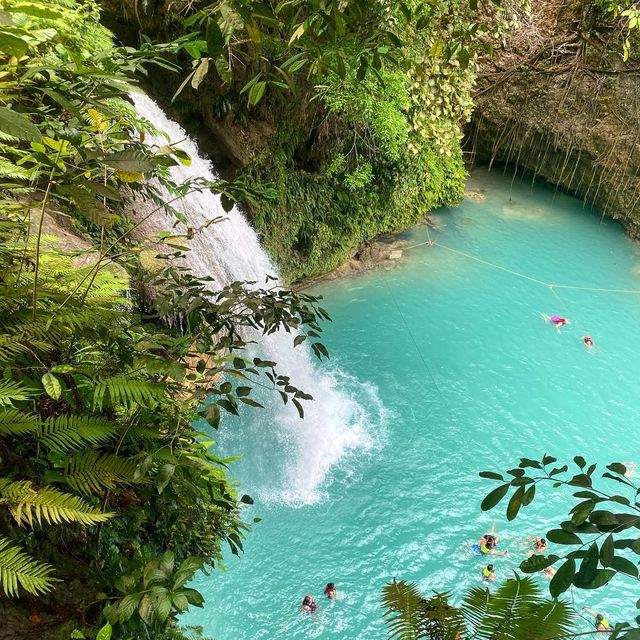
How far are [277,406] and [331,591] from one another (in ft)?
6.90

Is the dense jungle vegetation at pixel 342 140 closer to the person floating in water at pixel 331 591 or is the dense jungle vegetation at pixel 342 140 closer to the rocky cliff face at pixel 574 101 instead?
the rocky cliff face at pixel 574 101

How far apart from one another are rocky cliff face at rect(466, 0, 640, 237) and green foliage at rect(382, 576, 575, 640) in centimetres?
996

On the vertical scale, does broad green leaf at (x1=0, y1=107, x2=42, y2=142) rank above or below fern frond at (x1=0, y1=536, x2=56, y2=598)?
above

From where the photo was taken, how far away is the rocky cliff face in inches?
359

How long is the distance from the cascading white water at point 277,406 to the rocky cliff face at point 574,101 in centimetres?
641

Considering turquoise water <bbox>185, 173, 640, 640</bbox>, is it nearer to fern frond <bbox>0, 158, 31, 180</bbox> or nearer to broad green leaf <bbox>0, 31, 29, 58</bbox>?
fern frond <bbox>0, 158, 31, 180</bbox>

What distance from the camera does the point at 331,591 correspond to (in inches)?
166

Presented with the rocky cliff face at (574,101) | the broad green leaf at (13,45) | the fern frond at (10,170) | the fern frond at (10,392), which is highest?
the rocky cliff face at (574,101)

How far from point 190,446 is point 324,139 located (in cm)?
583

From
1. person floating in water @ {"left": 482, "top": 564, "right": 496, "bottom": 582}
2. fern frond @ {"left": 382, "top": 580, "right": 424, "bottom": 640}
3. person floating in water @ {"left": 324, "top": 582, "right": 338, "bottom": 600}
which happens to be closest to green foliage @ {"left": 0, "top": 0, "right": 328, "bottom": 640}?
fern frond @ {"left": 382, "top": 580, "right": 424, "bottom": 640}

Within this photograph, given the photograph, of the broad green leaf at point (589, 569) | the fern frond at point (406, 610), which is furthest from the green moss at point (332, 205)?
the broad green leaf at point (589, 569)

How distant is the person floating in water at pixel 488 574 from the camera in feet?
14.7

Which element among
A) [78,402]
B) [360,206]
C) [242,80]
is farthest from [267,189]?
[360,206]

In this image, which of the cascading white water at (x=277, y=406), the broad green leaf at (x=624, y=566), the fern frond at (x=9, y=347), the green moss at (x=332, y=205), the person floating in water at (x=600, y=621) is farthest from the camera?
the green moss at (x=332, y=205)
